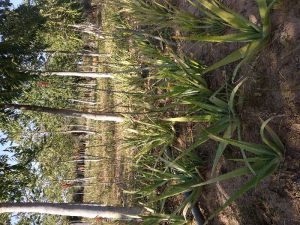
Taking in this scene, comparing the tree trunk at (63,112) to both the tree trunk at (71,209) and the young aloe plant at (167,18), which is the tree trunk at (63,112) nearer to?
the tree trunk at (71,209)

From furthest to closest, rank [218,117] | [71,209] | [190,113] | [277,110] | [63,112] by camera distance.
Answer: [63,112] < [71,209] < [190,113] < [218,117] < [277,110]

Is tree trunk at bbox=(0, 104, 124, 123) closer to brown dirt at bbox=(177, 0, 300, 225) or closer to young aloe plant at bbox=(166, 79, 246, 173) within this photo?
young aloe plant at bbox=(166, 79, 246, 173)

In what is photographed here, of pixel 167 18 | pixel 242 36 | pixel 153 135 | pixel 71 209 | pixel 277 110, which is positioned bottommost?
pixel 71 209

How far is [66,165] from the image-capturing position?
1233cm

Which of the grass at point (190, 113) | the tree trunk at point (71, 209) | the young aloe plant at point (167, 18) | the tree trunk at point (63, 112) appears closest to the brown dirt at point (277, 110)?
the grass at point (190, 113)

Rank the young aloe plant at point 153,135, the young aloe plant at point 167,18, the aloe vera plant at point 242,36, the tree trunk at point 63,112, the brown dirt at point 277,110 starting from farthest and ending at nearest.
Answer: the tree trunk at point 63,112 → the young aloe plant at point 153,135 → the young aloe plant at point 167,18 → the aloe vera plant at point 242,36 → the brown dirt at point 277,110

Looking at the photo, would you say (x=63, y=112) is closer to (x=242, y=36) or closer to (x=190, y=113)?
(x=190, y=113)

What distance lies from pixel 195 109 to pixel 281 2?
4.42ft

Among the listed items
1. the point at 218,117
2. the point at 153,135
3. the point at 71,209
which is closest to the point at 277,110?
the point at 218,117

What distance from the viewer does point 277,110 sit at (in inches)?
113

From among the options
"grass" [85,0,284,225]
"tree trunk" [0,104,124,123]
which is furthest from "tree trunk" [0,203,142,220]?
"tree trunk" [0,104,124,123]

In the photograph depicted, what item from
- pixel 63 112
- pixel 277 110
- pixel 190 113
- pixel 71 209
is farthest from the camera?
pixel 63 112

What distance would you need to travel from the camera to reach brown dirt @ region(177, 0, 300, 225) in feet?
8.88

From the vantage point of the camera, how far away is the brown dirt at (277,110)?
2707 millimetres
